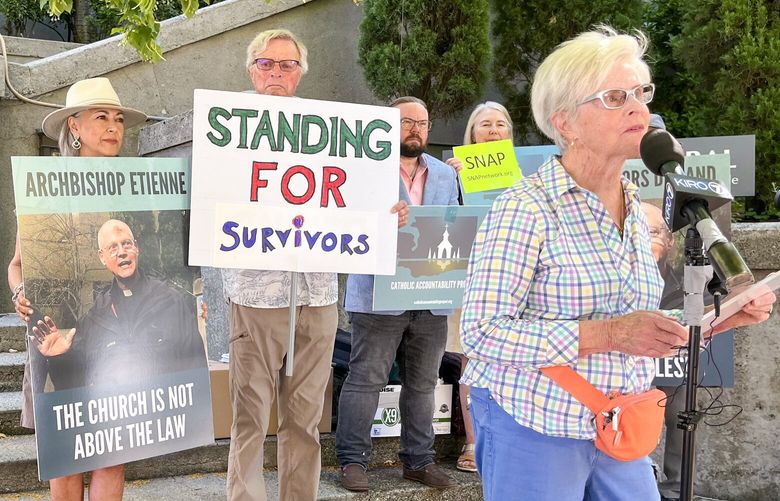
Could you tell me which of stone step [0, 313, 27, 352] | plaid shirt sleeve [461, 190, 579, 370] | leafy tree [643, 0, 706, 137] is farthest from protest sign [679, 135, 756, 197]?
stone step [0, 313, 27, 352]

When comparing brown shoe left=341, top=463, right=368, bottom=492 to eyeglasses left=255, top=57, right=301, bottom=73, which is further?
brown shoe left=341, top=463, right=368, bottom=492

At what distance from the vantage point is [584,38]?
7.66 ft

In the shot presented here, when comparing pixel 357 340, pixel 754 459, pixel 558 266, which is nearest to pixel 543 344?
pixel 558 266

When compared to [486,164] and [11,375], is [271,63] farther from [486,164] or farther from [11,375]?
[11,375]

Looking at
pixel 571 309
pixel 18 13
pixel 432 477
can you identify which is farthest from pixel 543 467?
pixel 18 13

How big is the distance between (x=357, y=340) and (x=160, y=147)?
2.29 meters

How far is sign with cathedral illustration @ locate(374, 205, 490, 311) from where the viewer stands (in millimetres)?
4586

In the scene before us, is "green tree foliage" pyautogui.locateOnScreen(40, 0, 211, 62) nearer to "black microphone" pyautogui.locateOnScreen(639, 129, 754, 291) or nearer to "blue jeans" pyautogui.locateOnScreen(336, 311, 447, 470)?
"blue jeans" pyautogui.locateOnScreen(336, 311, 447, 470)

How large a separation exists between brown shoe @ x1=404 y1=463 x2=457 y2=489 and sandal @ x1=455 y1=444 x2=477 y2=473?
0.22 meters

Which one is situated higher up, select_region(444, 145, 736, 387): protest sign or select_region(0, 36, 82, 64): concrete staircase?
select_region(0, 36, 82, 64): concrete staircase

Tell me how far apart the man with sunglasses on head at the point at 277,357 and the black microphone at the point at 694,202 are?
208cm

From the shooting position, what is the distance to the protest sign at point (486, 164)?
519cm

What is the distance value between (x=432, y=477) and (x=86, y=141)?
2.42 metres

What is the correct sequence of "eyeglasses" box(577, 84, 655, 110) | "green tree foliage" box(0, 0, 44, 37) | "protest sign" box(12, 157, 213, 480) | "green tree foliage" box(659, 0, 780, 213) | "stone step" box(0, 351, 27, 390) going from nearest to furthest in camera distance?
"eyeglasses" box(577, 84, 655, 110)
"protest sign" box(12, 157, 213, 480)
"stone step" box(0, 351, 27, 390)
"green tree foliage" box(659, 0, 780, 213)
"green tree foliage" box(0, 0, 44, 37)
